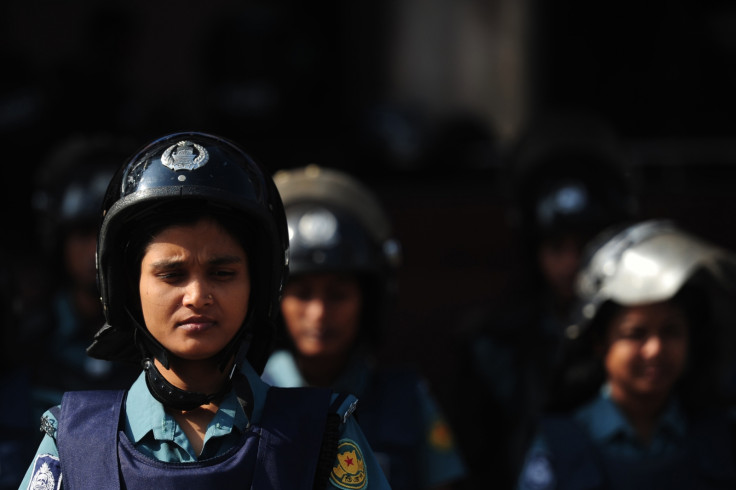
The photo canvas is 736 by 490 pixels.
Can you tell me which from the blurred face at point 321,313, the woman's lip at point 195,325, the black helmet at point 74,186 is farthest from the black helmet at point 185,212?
the black helmet at point 74,186

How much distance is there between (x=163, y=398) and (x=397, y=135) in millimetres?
5241

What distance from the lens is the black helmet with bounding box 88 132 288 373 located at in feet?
9.51

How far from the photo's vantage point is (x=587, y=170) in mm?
5652

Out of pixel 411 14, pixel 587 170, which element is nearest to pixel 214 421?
pixel 587 170

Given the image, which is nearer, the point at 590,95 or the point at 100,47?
the point at 100,47

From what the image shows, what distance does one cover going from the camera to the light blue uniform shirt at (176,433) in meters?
2.85

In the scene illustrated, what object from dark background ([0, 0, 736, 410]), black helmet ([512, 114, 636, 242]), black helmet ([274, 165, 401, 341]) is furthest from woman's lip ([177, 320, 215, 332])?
dark background ([0, 0, 736, 410])

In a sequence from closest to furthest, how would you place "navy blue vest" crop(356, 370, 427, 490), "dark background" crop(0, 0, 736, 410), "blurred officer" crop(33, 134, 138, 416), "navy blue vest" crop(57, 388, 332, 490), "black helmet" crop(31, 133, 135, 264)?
1. "navy blue vest" crop(57, 388, 332, 490)
2. "navy blue vest" crop(356, 370, 427, 490)
3. "blurred officer" crop(33, 134, 138, 416)
4. "black helmet" crop(31, 133, 135, 264)
5. "dark background" crop(0, 0, 736, 410)

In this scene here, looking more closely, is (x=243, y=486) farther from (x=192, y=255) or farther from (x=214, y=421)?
(x=192, y=255)

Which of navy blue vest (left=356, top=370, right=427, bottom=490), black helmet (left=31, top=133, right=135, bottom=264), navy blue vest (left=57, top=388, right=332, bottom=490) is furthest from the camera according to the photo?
black helmet (left=31, top=133, right=135, bottom=264)

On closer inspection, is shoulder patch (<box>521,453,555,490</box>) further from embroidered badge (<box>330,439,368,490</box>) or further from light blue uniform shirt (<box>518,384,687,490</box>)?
embroidered badge (<box>330,439,368,490</box>)

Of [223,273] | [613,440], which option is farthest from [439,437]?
[223,273]

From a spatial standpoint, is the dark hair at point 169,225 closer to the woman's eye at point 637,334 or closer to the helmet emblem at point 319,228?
the helmet emblem at point 319,228

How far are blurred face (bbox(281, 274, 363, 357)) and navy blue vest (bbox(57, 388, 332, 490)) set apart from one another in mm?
1319
